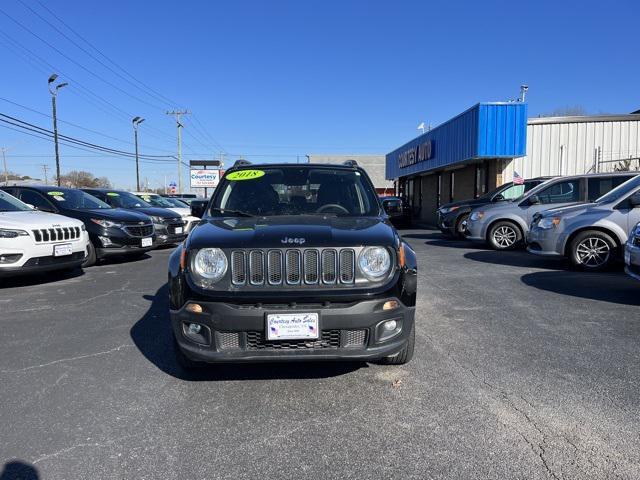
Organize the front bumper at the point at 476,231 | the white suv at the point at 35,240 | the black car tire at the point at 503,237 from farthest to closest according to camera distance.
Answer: the front bumper at the point at 476,231, the black car tire at the point at 503,237, the white suv at the point at 35,240

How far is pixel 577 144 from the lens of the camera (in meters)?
18.0

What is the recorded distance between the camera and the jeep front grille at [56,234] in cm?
739

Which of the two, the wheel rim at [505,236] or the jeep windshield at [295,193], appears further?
the wheel rim at [505,236]

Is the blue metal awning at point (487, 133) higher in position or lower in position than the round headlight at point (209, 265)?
higher

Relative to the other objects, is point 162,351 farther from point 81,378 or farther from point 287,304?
point 287,304

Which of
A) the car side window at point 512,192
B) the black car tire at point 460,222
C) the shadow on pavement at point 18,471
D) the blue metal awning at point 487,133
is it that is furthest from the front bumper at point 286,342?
the blue metal awning at point 487,133

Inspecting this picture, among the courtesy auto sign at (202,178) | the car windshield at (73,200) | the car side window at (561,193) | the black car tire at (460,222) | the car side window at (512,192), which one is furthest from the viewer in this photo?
the courtesy auto sign at (202,178)

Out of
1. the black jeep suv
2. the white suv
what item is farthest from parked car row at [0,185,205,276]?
the black jeep suv

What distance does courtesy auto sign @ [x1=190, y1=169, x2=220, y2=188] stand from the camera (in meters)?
59.7

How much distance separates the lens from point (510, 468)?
8.43 feet

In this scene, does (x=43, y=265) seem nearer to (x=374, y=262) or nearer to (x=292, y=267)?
(x=292, y=267)

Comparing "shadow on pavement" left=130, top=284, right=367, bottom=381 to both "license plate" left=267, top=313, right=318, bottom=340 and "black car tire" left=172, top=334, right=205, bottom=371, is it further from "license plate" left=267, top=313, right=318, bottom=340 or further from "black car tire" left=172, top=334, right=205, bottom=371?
"license plate" left=267, top=313, right=318, bottom=340

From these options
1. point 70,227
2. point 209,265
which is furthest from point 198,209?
point 70,227

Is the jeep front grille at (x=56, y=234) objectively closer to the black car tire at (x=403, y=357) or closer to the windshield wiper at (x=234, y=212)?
the windshield wiper at (x=234, y=212)
